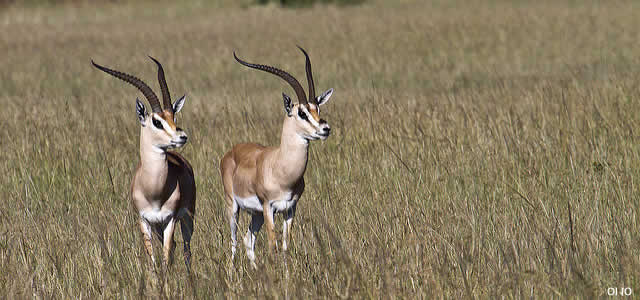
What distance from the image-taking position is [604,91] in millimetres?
10133

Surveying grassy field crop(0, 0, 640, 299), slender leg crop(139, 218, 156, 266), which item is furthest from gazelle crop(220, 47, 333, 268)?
slender leg crop(139, 218, 156, 266)

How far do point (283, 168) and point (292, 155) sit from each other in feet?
0.35

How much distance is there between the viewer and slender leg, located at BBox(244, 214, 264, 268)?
5512 mm

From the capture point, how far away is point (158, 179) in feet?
17.0

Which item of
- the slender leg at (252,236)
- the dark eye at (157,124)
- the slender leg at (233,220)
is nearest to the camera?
the dark eye at (157,124)

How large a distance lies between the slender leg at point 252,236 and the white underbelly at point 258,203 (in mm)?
180

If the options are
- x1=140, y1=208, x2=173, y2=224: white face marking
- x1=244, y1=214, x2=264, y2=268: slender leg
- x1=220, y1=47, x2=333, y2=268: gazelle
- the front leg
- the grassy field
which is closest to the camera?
the grassy field

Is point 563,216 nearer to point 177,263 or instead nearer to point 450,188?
point 450,188

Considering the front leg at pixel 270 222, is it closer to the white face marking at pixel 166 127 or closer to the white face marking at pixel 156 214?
the white face marking at pixel 156 214

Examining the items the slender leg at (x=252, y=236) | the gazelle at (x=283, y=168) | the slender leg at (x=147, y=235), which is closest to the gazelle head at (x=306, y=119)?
the gazelle at (x=283, y=168)

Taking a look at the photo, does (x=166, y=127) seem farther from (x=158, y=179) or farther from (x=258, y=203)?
(x=258, y=203)

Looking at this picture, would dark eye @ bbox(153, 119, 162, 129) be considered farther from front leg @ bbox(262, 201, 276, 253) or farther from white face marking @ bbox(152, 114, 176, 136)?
front leg @ bbox(262, 201, 276, 253)

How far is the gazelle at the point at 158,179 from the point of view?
5090mm

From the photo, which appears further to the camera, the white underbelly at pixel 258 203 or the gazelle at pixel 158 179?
the white underbelly at pixel 258 203
